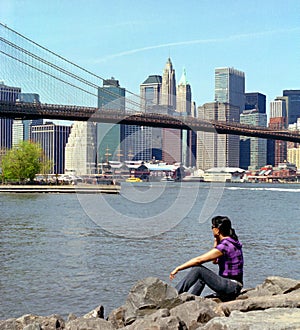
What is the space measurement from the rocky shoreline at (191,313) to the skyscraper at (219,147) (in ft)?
348

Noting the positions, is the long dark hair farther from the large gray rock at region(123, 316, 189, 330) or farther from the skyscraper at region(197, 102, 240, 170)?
the skyscraper at region(197, 102, 240, 170)

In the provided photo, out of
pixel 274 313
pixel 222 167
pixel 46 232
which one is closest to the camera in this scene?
pixel 274 313

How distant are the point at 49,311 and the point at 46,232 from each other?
10.8m

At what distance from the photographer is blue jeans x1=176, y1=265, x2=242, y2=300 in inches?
258

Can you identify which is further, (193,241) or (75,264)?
(193,241)

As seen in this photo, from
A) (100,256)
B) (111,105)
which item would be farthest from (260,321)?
(111,105)

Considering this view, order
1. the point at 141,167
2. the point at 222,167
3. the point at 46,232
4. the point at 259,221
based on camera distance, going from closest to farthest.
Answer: the point at 46,232, the point at 259,221, the point at 141,167, the point at 222,167

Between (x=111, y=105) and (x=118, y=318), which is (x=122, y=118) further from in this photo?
(x=118, y=318)

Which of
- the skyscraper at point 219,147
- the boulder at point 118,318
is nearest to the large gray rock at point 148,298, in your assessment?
the boulder at point 118,318

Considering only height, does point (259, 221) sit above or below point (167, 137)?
below

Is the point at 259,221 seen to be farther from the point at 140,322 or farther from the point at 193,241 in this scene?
the point at 140,322

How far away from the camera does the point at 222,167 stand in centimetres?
14812

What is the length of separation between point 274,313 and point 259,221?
64.9ft

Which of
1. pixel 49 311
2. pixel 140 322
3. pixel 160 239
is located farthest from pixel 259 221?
pixel 140 322
